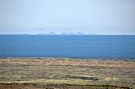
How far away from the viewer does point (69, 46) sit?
109 inches

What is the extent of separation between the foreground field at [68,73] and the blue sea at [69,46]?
14 centimetres

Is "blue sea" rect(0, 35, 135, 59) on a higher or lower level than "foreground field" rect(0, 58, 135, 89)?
higher

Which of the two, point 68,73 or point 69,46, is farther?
point 69,46

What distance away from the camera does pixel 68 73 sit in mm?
1975

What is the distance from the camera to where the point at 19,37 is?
2.74 meters

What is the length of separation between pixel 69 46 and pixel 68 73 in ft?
2.75

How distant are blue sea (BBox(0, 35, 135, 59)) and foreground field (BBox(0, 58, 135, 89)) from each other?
0.14 m

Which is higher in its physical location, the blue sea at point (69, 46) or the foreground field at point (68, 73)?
the blue sea at point (69, 46)

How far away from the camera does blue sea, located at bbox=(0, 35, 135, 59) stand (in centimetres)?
270

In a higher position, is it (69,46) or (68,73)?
(69,46)

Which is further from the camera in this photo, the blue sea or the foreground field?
the blue sea

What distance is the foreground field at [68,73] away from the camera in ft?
5.55

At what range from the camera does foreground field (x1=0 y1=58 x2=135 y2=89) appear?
1.69 meters

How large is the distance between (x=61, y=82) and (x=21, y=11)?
1.42 meters
